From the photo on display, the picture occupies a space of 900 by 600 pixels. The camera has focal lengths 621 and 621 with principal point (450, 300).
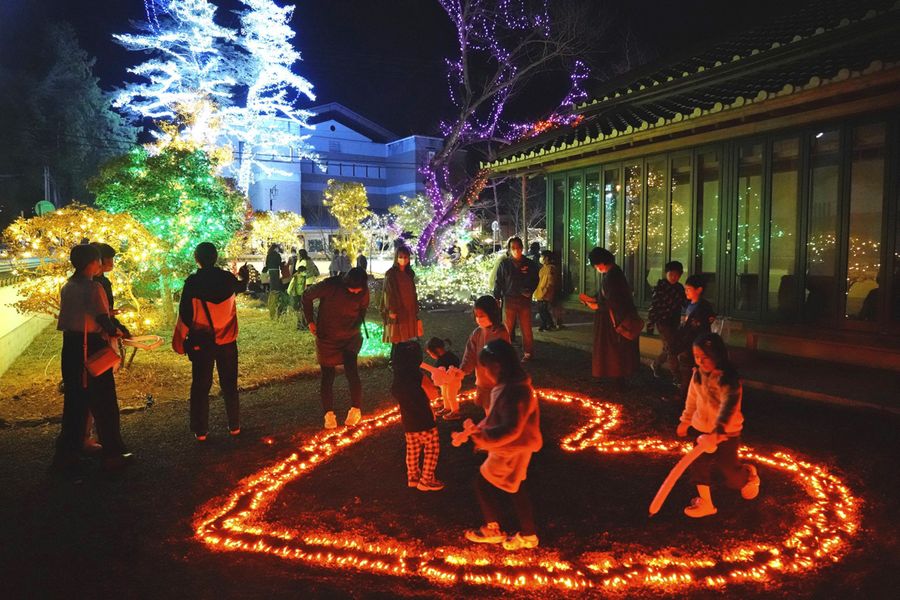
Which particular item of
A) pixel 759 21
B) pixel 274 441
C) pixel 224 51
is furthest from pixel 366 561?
pixel 224 51

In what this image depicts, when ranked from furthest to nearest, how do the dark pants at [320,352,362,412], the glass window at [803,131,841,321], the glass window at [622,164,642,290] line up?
the glass window at [622,164,642,290] < the glass window at [803,131,841,321] < the dark pants at [320,352,362,412]

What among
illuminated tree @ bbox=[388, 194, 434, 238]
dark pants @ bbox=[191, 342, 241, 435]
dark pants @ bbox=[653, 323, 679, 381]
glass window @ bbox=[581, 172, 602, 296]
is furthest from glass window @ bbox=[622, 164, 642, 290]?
illuminated tree @ bbox=[388, 194, 434, 238]

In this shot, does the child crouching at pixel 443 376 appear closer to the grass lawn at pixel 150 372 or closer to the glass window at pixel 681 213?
the grass lawn at pixel 150 372

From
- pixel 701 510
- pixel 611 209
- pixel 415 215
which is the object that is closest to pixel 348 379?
pixel 701 510

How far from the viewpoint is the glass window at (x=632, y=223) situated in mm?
11344

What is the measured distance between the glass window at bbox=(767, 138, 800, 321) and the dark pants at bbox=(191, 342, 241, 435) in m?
7.42

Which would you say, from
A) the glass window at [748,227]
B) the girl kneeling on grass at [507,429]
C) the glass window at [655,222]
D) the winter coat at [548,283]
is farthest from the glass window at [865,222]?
the girl kneeling on grass at [507,429]

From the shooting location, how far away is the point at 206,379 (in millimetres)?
5984

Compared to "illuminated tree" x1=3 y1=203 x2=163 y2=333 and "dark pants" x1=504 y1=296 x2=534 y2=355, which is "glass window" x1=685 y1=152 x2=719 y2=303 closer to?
"dark pants" x1=504 y1=296 x2=534 y2=355

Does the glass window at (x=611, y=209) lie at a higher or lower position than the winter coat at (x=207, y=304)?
higher

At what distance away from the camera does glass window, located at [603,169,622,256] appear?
1170 cm

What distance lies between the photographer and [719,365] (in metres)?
4.22

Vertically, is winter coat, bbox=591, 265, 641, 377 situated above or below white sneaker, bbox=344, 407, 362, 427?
above

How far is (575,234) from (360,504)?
9103mm
